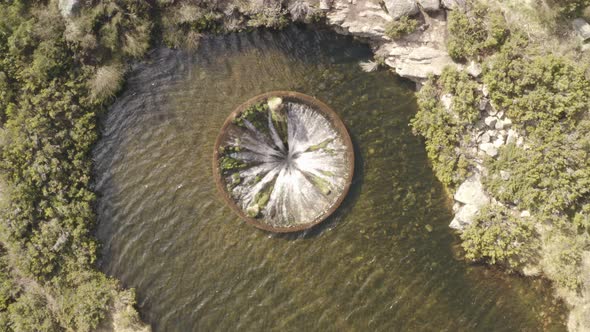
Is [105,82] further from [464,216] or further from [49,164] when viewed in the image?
[464,216]

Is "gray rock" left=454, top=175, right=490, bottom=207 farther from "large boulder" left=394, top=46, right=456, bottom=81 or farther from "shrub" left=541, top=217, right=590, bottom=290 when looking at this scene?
"large boulder" left=394, top=46, right=456, bottom=81

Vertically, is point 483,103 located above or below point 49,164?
below

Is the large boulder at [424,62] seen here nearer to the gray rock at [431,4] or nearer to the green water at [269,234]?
the gray rock at [431,4]

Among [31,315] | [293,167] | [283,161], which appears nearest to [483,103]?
[293,167]

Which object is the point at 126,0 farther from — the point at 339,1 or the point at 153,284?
the point at 153,284

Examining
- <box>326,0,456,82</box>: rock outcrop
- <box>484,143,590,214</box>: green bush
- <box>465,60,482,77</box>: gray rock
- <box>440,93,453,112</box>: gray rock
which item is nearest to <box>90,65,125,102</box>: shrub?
<box>326,0,456,82</box>: rock outcrop

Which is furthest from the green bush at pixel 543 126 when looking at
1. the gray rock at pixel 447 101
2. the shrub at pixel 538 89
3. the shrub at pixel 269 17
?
the shrub at pixel 269 17
